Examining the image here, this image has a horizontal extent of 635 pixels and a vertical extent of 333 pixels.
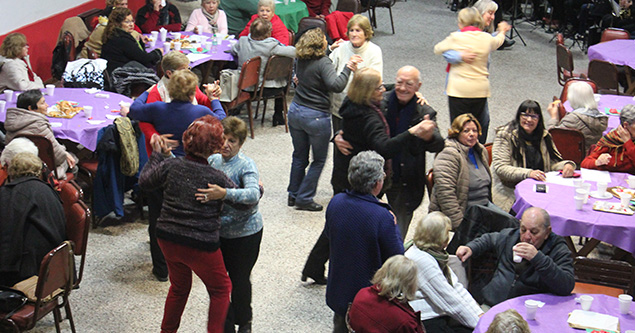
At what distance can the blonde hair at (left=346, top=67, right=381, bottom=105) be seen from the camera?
4523 mm

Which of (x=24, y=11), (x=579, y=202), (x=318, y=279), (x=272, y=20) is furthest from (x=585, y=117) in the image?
(x=24, y=11)

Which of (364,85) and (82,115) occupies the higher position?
(364,85)

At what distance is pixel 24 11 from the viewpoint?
8414mm

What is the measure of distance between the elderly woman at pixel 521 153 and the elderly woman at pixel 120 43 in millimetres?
3711

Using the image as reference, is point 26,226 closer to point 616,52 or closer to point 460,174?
point 460,174

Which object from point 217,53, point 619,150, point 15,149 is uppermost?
point 15,149

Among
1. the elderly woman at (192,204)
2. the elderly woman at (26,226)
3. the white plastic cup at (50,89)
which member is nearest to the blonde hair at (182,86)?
the elderly woman at (192,204)

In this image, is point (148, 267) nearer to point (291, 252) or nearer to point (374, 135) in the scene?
point (291, 252)

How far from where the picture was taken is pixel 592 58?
9.55 metres

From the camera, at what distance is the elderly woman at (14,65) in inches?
264

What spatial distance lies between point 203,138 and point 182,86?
3.07 ft

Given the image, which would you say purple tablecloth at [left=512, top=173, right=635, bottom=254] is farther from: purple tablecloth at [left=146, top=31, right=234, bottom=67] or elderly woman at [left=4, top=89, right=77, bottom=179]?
purple tablecloth at [left=146, top=31, right=234, bottom=67]

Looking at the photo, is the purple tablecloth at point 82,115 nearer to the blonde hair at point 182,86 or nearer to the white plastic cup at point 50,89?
the white plastic cup at point 50,89

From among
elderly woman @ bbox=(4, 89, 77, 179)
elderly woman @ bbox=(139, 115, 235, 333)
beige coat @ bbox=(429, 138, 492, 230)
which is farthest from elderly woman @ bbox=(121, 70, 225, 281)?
beige coat @ bbox=(429, 138, 492, 230)
